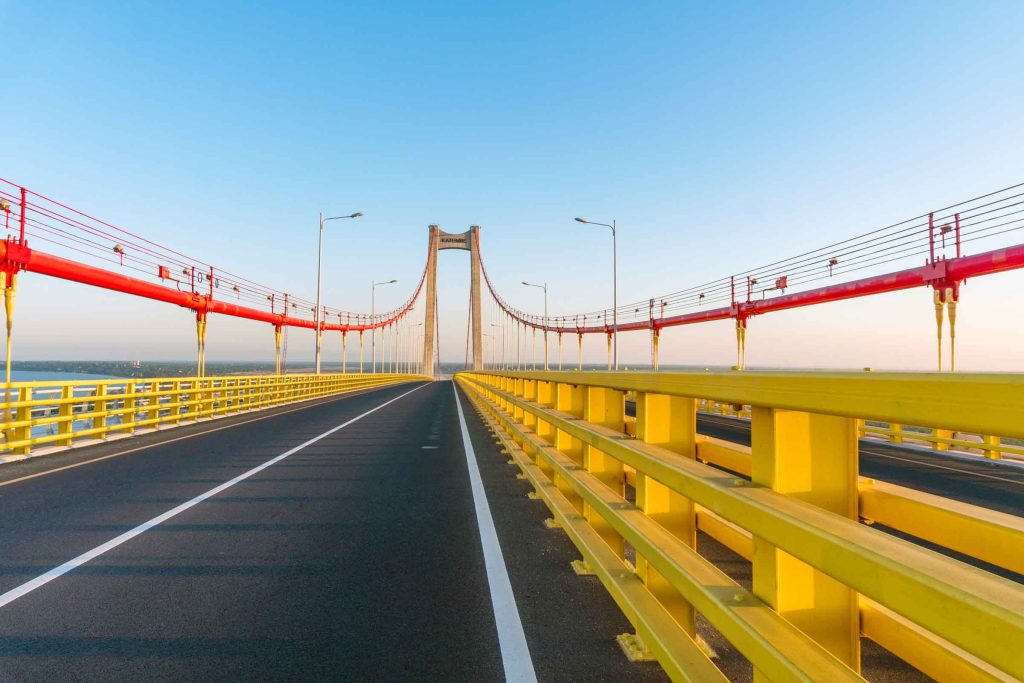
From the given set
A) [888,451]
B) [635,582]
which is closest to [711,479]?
[635,582]

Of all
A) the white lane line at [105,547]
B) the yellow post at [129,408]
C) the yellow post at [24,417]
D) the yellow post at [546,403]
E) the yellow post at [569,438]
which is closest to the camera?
the white lane line at [105,547]

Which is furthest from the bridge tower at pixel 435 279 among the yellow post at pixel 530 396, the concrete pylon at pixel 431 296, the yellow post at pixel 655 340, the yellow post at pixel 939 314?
the yellow post at pixel 530 396

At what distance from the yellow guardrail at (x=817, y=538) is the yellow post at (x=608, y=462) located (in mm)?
688

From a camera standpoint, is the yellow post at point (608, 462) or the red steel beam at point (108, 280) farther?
the red steel beam at point (108, 280)

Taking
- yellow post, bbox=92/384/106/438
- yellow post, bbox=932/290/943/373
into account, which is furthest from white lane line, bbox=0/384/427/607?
yellow post, bbox=932/290/943/373

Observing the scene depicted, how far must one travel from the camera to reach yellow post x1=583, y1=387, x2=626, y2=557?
155 inches

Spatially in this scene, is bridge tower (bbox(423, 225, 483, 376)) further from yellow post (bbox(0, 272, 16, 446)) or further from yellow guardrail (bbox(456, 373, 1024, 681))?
yellow guardrail (bbox(456, 373, 1024, 681))

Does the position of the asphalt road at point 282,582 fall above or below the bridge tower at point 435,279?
below

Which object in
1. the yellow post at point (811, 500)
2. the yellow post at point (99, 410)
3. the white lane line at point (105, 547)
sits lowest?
the white lane line at point (105, 547)

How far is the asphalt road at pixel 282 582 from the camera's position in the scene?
9.09 feet

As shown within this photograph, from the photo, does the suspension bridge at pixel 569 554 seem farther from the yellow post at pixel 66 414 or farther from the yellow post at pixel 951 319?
the yellow post at pixel 951 319

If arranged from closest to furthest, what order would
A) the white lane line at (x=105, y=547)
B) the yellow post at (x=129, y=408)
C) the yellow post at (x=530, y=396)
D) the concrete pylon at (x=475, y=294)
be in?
the white lane line at (x=105, y=547) → the yellow post at (x=530, y=396) → the yellow post at (x=129, y=408) → the concrete pylon at (x=475, y=294)

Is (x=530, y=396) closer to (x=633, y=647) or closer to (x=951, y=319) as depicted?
(x=633, y=647)

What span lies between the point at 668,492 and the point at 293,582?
8.23 ft
